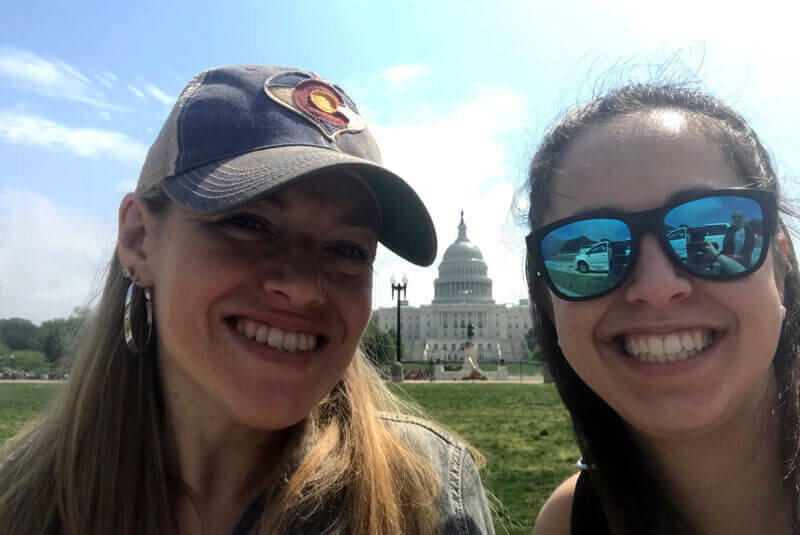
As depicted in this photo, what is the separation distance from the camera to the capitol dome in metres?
103

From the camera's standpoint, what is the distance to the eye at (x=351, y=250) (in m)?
1.81

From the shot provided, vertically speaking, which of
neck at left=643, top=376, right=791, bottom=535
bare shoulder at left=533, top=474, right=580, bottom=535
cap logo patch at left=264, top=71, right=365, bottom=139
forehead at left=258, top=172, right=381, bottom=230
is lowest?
bare shoulder at left=533, top=474, right=580, bottom=535

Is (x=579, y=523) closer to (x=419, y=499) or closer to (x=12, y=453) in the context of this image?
(x=419, y=499)

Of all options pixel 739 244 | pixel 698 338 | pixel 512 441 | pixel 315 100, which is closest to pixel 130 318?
pixel 315 100

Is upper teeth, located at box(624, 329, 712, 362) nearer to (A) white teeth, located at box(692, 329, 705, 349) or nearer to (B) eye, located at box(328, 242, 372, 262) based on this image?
(A) white teeth, located at box(692, 329, 705, 349)

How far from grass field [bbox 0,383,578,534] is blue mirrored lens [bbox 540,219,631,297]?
1.35 metres

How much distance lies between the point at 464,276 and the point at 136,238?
10186 cm

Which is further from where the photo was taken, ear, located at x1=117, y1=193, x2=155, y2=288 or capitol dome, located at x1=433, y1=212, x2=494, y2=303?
capitol dome, located at x1=433, y1=212, x2=494, y2=303

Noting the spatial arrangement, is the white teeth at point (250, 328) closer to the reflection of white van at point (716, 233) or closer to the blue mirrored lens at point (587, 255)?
the blue mirrored lens at point (587, 255)

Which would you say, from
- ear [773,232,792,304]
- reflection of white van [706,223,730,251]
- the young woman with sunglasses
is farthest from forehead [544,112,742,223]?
ear [773,232,792,304]

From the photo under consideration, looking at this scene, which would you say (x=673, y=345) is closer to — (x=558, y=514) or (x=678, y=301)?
(x=678, y=301)

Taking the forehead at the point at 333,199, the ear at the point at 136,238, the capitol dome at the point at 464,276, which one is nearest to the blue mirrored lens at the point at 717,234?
the forehead at the point at 333,199

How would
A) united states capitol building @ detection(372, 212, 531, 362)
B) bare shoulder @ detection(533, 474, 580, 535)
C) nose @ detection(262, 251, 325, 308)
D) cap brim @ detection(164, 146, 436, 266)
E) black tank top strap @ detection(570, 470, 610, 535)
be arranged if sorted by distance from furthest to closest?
united states capitol building @ detection(372, 212, 531, 362)
bare shoulder @ detection(533, 474, 580, 535)
black tank top strap @ detection(570, 470, 610, 535)
nose @ detection(262, 251, 325, 308)
cap brim @ detection(164, 146, 436, 266)

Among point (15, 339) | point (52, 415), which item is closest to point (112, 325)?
point (52, 415)
